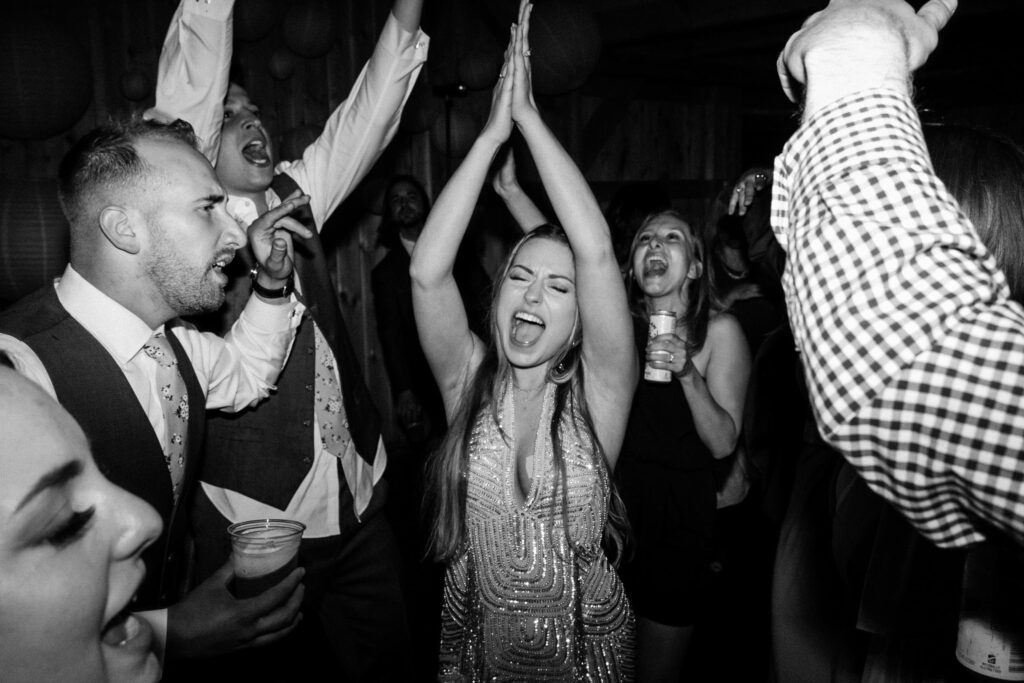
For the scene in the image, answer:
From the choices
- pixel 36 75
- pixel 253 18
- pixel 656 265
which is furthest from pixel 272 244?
pixel 253 18

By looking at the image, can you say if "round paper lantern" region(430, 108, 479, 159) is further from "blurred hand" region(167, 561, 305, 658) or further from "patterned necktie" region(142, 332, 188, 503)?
"blurred hand" region(167, 561, 305, 658)

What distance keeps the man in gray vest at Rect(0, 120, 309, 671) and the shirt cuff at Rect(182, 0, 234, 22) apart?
28.6 inches

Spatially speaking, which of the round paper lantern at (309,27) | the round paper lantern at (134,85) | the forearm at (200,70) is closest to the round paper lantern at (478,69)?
the round paper lantern at (309,27)

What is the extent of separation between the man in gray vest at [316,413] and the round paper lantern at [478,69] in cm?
236

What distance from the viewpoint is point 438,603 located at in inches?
129

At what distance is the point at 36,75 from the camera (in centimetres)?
285

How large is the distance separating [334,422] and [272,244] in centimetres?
61

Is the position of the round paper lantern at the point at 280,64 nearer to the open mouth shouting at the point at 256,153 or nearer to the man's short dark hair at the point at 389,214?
the man's short dark hair at the point at 389,214

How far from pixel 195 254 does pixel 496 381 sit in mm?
763

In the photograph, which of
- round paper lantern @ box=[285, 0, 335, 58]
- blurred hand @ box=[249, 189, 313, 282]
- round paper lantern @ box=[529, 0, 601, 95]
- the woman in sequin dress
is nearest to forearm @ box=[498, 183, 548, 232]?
the woman in sequin dress

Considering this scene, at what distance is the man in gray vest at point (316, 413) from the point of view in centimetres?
210

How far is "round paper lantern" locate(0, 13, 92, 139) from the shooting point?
9.17 feet

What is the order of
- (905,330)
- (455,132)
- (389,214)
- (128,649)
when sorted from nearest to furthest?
1. (905,330)
2. (128,649)
3. (389,214)
4. (455,132)

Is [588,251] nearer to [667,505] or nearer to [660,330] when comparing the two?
[660,330]
